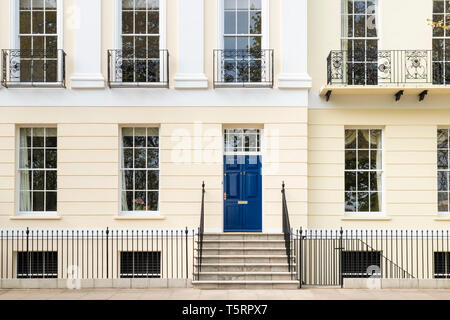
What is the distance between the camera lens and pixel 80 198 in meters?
14.6

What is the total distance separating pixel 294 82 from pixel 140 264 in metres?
6.25

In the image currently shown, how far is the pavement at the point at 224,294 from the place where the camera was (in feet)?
37.4

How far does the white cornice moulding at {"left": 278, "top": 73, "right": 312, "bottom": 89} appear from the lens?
14.8 meters

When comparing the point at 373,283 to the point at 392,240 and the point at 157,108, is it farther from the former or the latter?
the point at 157,108

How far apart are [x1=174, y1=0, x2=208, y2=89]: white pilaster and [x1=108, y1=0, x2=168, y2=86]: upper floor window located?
0.48 m

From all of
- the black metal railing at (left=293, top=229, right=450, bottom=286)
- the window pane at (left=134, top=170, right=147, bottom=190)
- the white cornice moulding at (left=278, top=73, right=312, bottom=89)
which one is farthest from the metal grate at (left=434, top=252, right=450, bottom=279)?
the window pane at (left=134, top=170, right=147, bottom=190)

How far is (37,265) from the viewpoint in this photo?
1442 centimetres

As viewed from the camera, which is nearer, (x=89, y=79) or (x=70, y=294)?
(x=70, y=294)

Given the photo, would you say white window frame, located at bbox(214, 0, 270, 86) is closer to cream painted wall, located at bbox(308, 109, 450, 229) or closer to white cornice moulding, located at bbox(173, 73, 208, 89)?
white cornice moulding, located at bbox(173, 73, 208, 89)

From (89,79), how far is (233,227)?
17.8ft

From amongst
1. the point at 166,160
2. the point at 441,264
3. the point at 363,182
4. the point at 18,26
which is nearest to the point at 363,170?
the point at 363,182

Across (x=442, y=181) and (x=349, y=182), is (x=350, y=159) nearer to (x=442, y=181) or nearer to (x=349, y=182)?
(x=349, y=182)

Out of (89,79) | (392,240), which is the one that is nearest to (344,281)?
(392,240)

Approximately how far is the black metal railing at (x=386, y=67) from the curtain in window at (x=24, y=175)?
27.1ft
